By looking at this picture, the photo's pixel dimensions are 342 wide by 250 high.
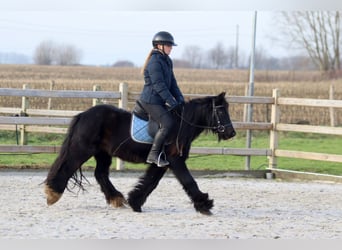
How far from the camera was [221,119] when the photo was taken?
7.65 m

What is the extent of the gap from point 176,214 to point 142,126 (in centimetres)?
108

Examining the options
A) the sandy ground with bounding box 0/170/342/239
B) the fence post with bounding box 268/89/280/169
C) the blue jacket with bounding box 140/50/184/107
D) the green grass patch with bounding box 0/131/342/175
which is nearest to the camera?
the sandy ground with bounding box 0/170/342/239

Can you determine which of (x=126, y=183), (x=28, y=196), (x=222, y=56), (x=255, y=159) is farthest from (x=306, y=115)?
(x=222, y=56)

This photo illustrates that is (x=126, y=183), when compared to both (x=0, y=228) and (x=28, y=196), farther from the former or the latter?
(x=0, y=228)

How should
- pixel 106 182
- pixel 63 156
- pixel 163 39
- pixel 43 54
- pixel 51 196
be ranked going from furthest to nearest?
pixel 43 54, pixel 106 182, pixel 63 156, pixel 51 196, pixel 163 39

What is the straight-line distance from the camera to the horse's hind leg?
7.74 meters

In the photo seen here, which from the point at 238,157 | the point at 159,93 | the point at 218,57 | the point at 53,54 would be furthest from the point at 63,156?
the point at 218,57

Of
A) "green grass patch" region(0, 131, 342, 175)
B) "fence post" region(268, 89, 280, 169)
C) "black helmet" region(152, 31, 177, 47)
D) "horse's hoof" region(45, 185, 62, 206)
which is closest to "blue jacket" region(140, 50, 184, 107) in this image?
"black helmet" region(152, 31, 177, 47)

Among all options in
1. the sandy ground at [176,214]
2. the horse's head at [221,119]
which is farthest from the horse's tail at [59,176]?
the horse's head at [221,119]

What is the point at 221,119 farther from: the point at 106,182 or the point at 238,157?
the point at 238,157

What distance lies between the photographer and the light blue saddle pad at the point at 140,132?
24.9 feet

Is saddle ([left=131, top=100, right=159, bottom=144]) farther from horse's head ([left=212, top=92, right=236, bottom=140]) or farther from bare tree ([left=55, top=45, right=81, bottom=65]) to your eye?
bare tree ([left=55, top=45, right=81, bottom=65])

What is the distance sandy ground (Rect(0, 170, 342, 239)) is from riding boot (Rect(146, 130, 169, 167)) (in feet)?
1.93

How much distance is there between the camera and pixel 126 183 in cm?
1004
